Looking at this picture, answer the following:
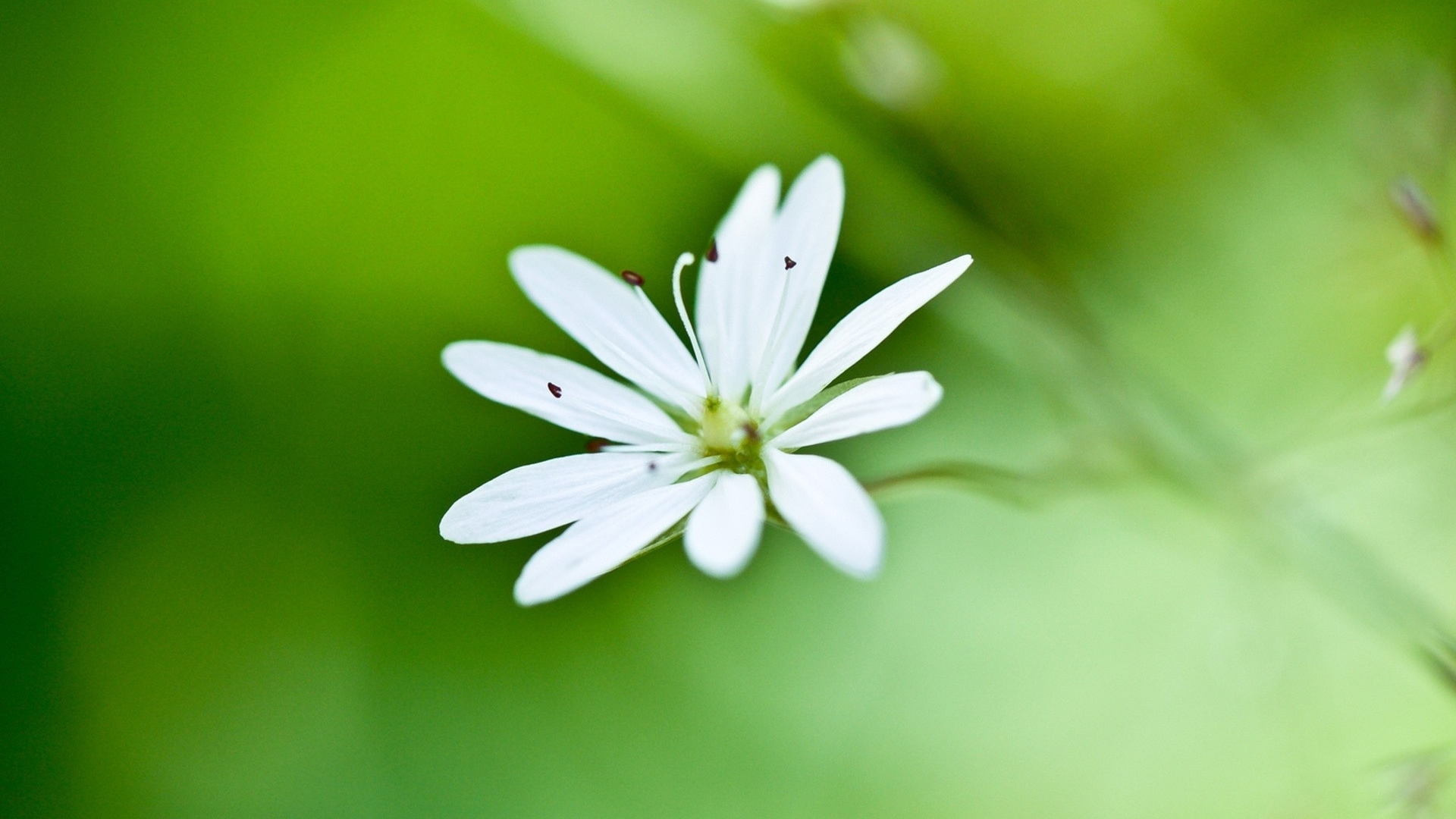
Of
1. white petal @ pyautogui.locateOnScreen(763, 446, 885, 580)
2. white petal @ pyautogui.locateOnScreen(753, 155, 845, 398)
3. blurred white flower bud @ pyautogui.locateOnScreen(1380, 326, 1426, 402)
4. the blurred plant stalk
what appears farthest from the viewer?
the blurred plant stalk

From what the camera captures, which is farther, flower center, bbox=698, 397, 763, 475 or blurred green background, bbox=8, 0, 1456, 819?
blurred green background, bbox=8, 0, 1456, 819

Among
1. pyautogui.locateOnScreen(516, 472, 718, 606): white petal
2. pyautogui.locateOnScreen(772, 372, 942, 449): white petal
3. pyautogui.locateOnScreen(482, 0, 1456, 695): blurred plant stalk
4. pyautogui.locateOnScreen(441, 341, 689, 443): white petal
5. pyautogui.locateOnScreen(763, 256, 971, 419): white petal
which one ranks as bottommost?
pyautogui.locateOnScreen(516, 472, 718, 606): white petal

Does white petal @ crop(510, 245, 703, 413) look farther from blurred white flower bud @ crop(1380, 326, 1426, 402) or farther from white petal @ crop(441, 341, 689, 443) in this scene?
blurred white flower bud @ crop(1380, 326, 1426, 402)

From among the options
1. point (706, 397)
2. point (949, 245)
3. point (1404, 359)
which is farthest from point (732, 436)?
point (949, 245)

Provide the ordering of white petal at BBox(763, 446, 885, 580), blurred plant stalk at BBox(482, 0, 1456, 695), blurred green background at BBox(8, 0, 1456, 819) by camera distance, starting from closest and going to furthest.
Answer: white petal at BBox(763, 446, 885, 580), blurred plant stalk at BBox(482, 0, 1456, 695), blurred green background at BBox(8, 0, 1456, 819)

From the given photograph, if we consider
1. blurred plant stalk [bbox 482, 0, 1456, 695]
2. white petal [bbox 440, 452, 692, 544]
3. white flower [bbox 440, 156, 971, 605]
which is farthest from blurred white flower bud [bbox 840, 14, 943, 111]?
white petal [bbox 440, 452, 692, 544]
